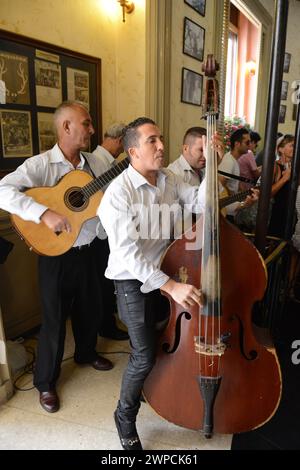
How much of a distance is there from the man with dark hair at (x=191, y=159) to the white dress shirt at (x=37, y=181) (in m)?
0.52

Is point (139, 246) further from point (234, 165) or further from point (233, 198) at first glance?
point (234, 165)

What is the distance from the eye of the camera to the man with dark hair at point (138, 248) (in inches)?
50.4

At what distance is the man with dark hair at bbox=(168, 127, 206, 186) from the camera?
2.13m

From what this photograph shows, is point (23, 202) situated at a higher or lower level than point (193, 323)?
higher

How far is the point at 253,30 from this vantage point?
602cm

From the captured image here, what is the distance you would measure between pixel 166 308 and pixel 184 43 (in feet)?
8.34

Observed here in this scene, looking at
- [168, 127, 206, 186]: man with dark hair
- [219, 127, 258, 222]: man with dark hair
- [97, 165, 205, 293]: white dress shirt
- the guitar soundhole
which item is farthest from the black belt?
[219, 127, 258, 222]: man with dark hair

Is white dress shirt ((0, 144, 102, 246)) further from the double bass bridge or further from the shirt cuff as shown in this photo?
the double bass bridge

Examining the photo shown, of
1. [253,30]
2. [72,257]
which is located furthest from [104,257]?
[253,30]

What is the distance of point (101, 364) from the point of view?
6.94 feet

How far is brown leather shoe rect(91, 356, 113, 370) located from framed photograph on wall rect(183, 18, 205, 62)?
2.73 meters

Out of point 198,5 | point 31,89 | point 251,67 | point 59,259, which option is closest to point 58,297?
point 59,259

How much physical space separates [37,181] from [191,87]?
7.46ft
